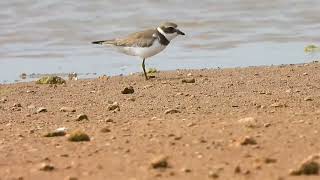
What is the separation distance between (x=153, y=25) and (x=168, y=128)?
9.17 m

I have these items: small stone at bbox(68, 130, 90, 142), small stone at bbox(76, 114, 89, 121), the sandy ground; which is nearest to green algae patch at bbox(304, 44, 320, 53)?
the sandy ground

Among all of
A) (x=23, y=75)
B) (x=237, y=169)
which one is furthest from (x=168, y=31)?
(x=237, y=169)

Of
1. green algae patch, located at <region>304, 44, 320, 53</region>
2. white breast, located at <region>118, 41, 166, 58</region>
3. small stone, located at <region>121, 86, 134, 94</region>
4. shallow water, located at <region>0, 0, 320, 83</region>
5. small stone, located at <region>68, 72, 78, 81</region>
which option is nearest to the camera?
small stone, located at <region>121, 86, 134, 94</region>

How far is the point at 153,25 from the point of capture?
1570 centimetres

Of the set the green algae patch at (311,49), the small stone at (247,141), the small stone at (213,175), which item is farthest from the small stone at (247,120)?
the green algae patch at (311,49)

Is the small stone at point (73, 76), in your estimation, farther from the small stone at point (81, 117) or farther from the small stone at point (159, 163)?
the small stone at point (159, 163)

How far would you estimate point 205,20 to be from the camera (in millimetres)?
16219

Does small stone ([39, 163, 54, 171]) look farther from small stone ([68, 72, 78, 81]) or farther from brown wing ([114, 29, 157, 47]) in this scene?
small stone ([68, 72, 78, 81])

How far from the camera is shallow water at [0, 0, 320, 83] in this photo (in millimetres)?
12688

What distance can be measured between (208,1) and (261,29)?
3076 millimetres

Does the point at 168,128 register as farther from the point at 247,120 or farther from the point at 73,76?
the point at 73,76

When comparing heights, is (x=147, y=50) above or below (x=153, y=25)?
below

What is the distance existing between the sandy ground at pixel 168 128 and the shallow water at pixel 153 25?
1.94m

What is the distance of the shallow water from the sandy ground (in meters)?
1.94
